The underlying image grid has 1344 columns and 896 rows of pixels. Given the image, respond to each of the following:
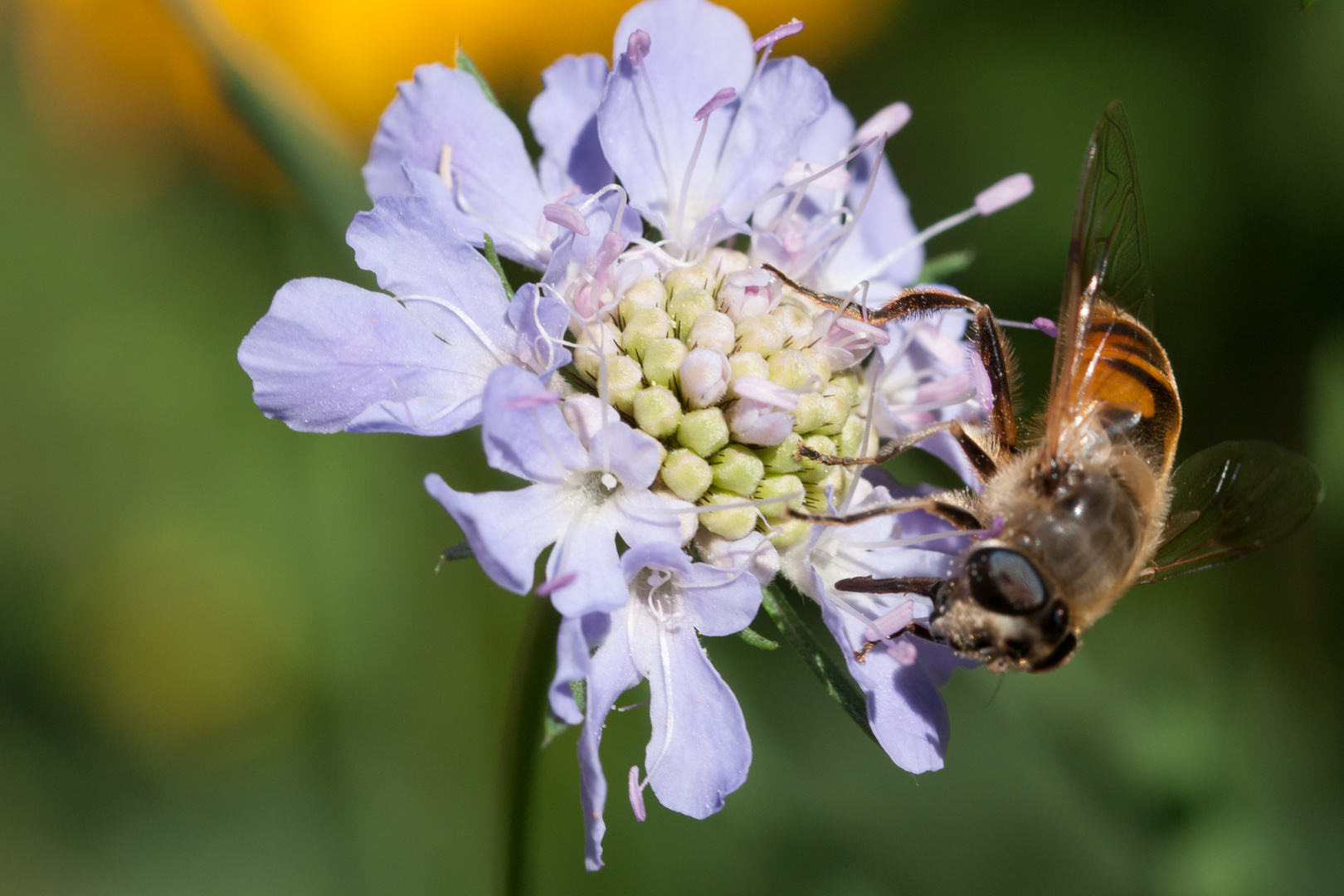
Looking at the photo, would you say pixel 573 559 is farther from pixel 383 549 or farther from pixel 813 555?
pixel 383 549

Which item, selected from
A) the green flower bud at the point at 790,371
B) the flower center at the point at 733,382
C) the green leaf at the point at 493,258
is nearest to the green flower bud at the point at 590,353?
the flower center at the point at 733,382

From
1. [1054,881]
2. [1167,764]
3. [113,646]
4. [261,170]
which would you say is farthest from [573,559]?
[261,170]

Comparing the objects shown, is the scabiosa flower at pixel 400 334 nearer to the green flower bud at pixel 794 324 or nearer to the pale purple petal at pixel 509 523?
the pale purple petal at pixel 509 523

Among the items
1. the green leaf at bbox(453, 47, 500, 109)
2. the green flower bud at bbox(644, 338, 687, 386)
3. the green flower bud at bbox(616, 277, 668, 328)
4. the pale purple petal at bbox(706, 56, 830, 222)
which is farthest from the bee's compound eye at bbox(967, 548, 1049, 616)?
the green leaf at bbox(453, 47, 500, 109)

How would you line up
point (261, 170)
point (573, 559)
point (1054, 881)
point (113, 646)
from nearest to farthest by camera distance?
point (573, 559) → point (1054, 881) → point (113, 646) → point (261, 170)

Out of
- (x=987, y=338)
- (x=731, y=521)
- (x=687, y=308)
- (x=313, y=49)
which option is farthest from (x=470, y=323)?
(x=313, y=49)

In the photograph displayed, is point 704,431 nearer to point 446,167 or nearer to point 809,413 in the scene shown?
point 809,413

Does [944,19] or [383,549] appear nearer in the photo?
[383,549]
